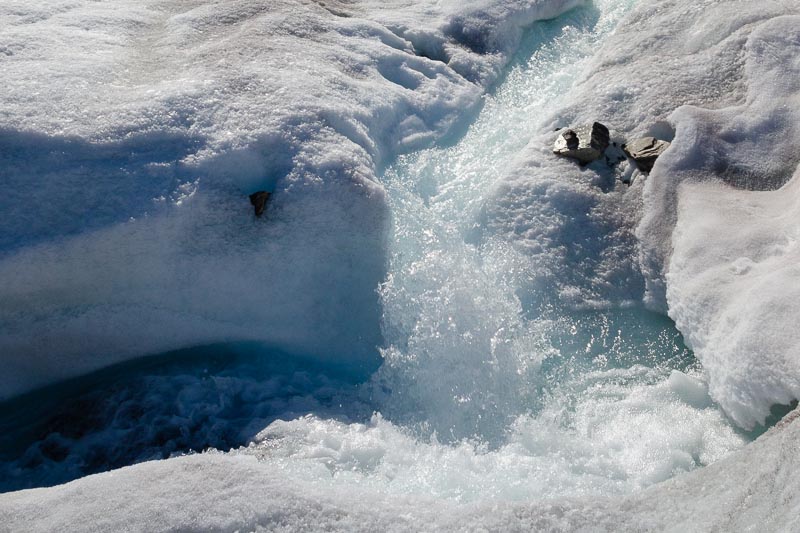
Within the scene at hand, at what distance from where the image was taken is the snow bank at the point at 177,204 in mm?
5688

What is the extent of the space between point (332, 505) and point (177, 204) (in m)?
2.95

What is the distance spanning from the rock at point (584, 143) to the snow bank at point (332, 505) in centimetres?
339

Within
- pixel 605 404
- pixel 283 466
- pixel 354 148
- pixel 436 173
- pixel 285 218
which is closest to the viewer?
pixel 283 466

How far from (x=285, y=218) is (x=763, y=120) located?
461 cm

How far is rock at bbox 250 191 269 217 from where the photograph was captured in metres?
6.12

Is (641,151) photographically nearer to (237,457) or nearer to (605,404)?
(605,404)

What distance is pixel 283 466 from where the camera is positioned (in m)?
4.77

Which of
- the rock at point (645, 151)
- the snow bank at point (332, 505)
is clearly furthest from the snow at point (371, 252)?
the rock at point (645, 151)

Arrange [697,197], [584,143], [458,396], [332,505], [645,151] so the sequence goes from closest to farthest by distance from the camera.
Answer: [332,505]
[458,396]
[697,197]
[645,151]
[584,143]

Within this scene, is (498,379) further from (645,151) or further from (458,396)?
(645,151)

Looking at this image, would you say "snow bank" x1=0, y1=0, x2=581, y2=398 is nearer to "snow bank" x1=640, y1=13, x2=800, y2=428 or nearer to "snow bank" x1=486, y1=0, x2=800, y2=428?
"snow bank" x1=486, y1=0, x2=800, y2=428

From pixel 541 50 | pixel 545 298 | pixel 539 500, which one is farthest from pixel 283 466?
pixel 541 50

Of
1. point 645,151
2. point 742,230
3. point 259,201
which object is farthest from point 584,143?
point 259,201

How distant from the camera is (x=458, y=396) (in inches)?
215
